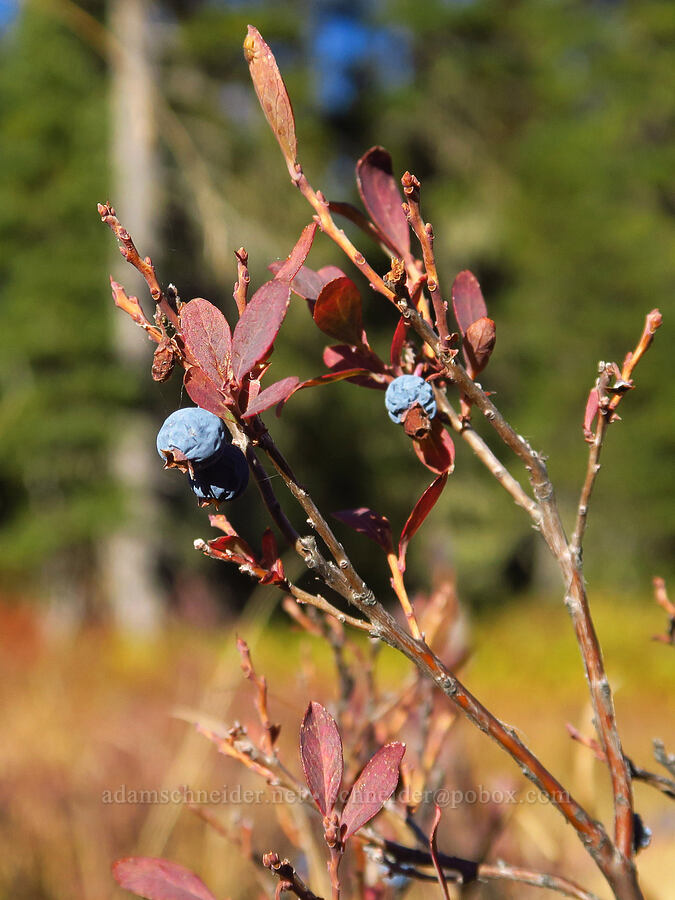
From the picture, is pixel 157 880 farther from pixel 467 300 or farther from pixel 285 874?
pixel 467 300

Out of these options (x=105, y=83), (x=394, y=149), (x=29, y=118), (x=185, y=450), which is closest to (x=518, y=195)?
(x=394, y=149)

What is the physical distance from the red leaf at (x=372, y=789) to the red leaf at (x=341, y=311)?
22 centimetres

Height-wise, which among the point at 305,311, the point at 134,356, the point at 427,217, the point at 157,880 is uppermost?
the point at 427,217

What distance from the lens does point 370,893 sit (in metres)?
0.65

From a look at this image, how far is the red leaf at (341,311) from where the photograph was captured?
16.7 inches

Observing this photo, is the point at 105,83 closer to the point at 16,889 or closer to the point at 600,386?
the point at 16,889

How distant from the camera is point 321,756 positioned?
0.41m

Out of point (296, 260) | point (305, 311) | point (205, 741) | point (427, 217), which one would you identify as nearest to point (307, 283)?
point (296, 260)

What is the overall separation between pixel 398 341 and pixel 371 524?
104 mm

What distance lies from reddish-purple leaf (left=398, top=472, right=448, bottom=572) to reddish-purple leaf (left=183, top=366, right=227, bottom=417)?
11 cm

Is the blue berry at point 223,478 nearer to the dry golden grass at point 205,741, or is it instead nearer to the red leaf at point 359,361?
the red leaf at point 359,361

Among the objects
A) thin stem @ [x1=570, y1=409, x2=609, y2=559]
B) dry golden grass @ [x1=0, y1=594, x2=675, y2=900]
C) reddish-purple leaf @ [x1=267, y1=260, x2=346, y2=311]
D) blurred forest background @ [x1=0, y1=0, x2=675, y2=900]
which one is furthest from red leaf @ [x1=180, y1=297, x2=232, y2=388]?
blurred forest background @ [x1=0, y1=0, x2=675, y2=900]

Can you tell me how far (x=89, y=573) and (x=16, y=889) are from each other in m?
6.36

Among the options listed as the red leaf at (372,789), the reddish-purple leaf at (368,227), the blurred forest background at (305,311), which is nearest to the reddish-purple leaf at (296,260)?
the reddish-purple leaf at (368,227)
